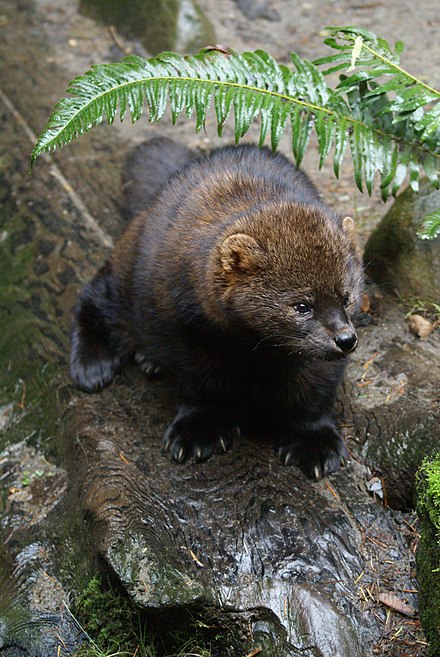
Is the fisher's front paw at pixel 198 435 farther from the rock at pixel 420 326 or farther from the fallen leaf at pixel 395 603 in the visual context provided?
the rock at pixel 420 326

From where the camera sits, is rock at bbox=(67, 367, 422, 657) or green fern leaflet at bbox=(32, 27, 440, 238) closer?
rock at bbox=(67, 367, 422, 657)

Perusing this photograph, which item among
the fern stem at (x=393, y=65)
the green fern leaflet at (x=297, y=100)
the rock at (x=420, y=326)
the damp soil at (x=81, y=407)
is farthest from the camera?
the rock at (x=420, y=326)

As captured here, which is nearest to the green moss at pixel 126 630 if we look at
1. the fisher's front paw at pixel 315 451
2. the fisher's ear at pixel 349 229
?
the fisher's front paw at pixel 315 451

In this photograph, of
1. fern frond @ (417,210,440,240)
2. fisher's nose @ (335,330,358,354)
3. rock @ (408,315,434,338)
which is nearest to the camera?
fisher's nose @ (335,330,358,354)

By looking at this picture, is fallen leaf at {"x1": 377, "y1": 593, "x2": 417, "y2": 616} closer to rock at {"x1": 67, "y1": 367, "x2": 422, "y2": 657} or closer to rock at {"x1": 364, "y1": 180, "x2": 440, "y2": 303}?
rock at {"x1": 67, "y1": 367, "x2": 422, "y2": 657}

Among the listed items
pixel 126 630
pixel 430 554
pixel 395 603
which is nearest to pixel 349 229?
pixel 430 554

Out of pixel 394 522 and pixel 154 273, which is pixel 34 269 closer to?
pixel 154 273

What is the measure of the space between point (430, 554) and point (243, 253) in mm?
1738

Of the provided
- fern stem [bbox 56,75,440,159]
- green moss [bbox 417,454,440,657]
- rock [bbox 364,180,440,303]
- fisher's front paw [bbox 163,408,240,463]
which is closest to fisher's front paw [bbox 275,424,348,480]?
fisher's front paw [bbox 163,408,240,463]

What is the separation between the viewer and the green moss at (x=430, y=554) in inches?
141

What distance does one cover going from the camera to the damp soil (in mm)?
4293

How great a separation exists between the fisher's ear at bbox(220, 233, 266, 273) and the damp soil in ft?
4.22

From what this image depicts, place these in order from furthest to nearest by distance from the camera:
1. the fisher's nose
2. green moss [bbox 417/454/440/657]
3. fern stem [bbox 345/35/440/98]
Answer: fern stem [bbox 345/35/440/98] < the fisher's nose < green moss [bbox 417/454/440/657]

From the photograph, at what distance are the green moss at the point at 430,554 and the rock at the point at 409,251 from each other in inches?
72.8
